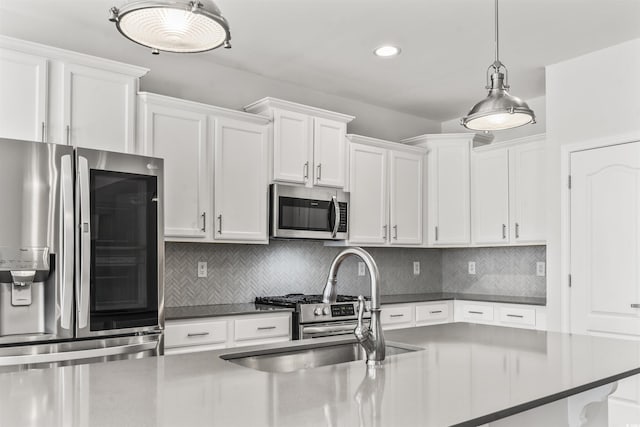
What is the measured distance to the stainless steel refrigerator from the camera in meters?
2.58

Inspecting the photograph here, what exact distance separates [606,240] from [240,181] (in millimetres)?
2568

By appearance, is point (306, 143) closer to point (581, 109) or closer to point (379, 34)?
point (379, 34)

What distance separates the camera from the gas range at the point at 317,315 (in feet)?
12.4

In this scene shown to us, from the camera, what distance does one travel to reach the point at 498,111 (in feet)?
7.13

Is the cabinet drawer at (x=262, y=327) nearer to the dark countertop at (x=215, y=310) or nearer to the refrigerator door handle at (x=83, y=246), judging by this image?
the dark countertop at (x=215, y=310)

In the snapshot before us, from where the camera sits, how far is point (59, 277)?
2.69 metres

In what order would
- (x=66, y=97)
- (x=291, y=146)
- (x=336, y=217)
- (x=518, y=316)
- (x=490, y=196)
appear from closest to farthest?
(x=66, y=97) < (x=291, y=146) < (x=336, y=217) < (x=518, y=316) < (x=490, y=196)

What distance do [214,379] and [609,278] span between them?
3.15 m

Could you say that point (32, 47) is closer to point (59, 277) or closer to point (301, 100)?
point (59, 277)

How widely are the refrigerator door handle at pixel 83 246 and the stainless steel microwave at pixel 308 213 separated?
1.47m

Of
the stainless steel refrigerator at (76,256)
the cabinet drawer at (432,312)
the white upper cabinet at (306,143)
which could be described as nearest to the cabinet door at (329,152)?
the white upper cabinet at (306,143)

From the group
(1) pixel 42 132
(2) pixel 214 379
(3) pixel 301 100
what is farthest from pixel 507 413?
(3) pixel 301 100

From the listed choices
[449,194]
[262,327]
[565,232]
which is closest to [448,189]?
[449,194]

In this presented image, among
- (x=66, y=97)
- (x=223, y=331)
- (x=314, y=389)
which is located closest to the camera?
(x=314, y=389)
